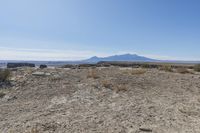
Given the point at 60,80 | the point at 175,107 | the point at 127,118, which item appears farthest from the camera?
the point at 60,80

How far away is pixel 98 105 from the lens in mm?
12484

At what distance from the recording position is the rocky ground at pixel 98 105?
376 inches

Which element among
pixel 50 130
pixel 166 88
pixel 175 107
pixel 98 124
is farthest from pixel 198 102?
pixel 50 130

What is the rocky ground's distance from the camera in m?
9.56

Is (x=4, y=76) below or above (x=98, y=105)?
above

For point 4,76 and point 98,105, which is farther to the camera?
point 4,76

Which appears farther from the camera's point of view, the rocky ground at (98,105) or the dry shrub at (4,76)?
the dry shrub at (4,76)

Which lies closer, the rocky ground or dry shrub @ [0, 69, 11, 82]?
the rocky ground

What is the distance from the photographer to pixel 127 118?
1045 centimetres

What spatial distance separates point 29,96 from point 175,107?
7117 millimetres

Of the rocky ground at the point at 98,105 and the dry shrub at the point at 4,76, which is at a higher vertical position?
the dry shrub at the point at 4,76

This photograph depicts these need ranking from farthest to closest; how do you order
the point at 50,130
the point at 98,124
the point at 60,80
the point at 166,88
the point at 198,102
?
the point at 60,80 → the point at 166,88 → the point at 198,102 → the point at 98,124 → the point at 50,130

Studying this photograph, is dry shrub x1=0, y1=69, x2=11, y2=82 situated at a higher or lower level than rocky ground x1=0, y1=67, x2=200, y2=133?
higher

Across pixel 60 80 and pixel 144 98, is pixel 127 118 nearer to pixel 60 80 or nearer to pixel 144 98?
pixel 144 98
